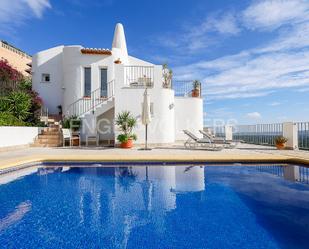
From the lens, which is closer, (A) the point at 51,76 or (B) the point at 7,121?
(B) the point at 7,121

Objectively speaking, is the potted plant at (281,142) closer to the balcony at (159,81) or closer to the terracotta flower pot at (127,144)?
the balcony at (159,81)

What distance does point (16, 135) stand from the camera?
12102 millimetres

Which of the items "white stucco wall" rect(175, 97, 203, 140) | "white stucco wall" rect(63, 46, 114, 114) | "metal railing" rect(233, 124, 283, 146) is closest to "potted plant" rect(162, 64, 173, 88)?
"white stucco wall" rect(175, 97, 203, 140)

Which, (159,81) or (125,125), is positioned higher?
(159,81)

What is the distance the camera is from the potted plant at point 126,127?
12.7m

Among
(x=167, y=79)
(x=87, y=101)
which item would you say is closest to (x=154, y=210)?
(x=167, y=79)

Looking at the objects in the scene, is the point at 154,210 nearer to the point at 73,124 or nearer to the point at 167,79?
the point at 73,124

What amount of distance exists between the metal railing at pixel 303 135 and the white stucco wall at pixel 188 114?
6.32 metres

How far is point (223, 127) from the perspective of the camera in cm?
1845

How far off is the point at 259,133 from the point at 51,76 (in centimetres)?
1627

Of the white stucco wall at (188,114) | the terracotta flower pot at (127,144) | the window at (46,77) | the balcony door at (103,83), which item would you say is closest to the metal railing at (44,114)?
the window at (46,77)

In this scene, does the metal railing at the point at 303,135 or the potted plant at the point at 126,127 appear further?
the potted plant at the point at 126,127

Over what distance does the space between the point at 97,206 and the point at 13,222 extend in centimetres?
150

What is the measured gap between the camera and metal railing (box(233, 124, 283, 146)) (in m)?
14.2
